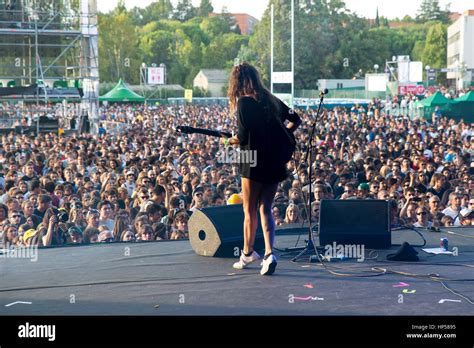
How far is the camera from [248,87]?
5770mm

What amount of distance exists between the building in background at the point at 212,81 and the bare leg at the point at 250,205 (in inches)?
3116

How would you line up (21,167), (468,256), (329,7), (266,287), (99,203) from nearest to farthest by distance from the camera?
1. (266,287)
2. (468,256)
3. (99,203)
4. (21,167)
5. (329,7)

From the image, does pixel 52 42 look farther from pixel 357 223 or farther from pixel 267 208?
pixel 267 208

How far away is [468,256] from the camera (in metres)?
6.54

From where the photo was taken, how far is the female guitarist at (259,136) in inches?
227

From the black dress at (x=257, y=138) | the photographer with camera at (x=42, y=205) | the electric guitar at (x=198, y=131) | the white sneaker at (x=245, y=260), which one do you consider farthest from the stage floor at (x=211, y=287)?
the photographer with camera at (x=42, y=205)

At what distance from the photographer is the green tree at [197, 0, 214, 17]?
145 metres

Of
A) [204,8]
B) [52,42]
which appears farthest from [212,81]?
[204,8]

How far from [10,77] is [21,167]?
1769cm

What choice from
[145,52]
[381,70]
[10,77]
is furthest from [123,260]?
[145,52]

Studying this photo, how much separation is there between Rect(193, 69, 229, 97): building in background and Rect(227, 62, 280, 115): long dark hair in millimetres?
79214

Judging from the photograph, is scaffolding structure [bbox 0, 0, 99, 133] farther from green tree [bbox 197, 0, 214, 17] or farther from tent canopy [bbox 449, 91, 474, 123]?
green tree [bbox 197, 0, 214, 17]

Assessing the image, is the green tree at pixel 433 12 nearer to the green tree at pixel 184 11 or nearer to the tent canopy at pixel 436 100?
the green tree at pixel 184 11

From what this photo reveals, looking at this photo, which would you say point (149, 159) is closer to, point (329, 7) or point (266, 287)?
point (266, 287)
